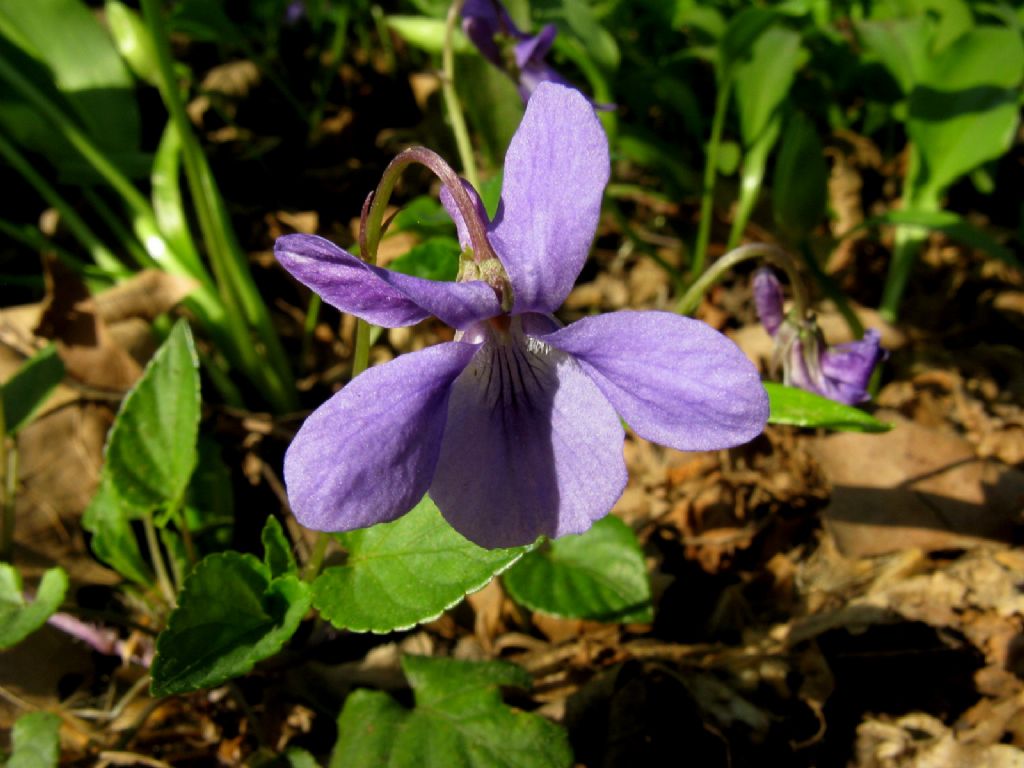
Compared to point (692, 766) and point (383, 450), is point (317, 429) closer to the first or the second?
point (383, 450)

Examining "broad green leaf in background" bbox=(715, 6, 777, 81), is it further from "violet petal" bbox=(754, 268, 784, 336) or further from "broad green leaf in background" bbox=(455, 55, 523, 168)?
"violet petal" bbox=(754, 268, 784, 336)

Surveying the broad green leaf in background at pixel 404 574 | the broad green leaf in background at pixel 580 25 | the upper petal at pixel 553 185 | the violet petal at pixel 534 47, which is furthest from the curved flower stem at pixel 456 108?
the upper petal at pixel 553 185

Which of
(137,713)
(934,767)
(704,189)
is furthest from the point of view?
(704,189)

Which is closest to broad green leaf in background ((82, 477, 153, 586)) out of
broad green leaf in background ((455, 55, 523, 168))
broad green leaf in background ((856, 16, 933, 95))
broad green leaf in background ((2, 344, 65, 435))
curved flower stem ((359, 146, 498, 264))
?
broad green leaf in background ((2, 344, 65, 435))

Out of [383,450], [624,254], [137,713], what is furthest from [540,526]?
[624,254]

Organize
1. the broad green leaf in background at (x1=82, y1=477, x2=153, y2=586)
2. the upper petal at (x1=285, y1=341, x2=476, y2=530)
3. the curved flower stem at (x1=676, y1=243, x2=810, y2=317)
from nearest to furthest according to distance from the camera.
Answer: the upper petal at (x1=285, y1=341, x2=476, y2=530) → the curved flower stem at (x1=676, y1=243, x2=810, y2=317) → the broad green leaf in background at (x1=82, y1=477, x2=153, y2=586)
